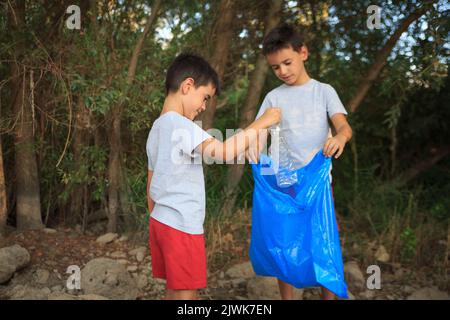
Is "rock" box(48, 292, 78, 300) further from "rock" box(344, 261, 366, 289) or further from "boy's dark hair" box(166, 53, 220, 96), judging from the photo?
"rock" box(344, 261, 366, 289)

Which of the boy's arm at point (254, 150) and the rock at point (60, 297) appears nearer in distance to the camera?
the boy's arm at point (254, 150)

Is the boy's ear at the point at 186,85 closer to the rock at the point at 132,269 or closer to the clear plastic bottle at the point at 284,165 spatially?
the clear plastic bottle at the point at 284,165

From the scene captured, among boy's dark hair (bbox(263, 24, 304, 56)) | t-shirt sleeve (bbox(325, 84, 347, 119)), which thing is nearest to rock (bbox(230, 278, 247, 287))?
t-shirt sleeve (bbox(325, 84, 347, 119))

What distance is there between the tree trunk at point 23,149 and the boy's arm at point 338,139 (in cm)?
191

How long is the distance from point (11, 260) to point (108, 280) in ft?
1.91

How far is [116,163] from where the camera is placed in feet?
11.8

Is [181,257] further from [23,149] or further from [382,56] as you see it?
[382,56]

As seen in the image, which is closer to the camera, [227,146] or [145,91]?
[227,146]

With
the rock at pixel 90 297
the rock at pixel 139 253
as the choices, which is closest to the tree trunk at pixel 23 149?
the rock at pixel 139 253

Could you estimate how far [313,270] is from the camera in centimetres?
237

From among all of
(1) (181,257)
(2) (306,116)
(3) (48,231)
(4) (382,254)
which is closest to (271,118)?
(2) (306,116)

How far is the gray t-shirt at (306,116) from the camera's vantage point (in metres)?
2.51

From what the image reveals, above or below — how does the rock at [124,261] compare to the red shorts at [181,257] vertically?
below
